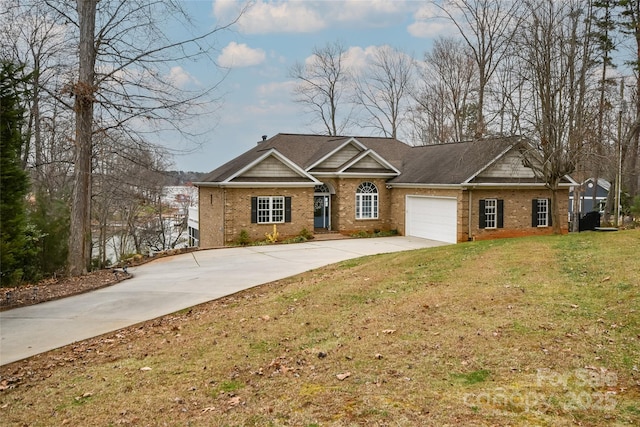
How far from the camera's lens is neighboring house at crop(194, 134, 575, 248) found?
22594mm

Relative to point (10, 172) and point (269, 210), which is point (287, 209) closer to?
point (269, 210)

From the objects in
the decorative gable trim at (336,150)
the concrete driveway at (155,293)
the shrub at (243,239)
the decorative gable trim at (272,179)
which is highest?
the decorative gable trim at (336,150)

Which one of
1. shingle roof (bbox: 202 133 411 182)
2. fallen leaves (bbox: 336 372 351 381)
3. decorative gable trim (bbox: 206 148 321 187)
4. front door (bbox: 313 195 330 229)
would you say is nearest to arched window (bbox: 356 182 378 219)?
front door (bbox: 313 195 330 229)

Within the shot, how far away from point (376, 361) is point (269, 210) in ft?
58.7

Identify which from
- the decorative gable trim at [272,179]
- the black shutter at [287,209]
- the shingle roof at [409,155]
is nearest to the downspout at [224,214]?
the decorative gable trim at [272,179]

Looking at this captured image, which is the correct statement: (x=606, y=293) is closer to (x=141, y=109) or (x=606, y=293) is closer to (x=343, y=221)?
(x=141, y=109)

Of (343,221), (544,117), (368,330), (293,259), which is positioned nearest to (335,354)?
(368,330)

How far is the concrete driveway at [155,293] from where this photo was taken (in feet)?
27.8

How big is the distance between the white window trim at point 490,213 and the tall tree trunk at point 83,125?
1677 cm

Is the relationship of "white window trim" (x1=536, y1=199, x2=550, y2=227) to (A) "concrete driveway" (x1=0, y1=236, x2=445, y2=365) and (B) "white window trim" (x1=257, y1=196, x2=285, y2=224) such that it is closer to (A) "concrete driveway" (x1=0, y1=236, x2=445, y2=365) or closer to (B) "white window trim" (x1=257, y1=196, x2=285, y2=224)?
(A) "concrete driveway" (x1=0, y1=236, x2=445, y2=365)

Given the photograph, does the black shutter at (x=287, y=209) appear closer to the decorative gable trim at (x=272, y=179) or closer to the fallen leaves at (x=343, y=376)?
the decorative gable trim at (x=272, y=179)

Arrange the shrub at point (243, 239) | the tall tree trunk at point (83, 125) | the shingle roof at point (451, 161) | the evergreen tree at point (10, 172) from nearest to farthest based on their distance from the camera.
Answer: the evergreen tree at point (10, 172) < the tall tree trunk at point (83, 125) < the shingle roof at point (451, 161) < the shrub at point (243, 239)

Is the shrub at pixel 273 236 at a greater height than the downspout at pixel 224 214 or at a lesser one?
lesser

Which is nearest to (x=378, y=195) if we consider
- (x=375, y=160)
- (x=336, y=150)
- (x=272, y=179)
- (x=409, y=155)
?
(x=375, y=160)
